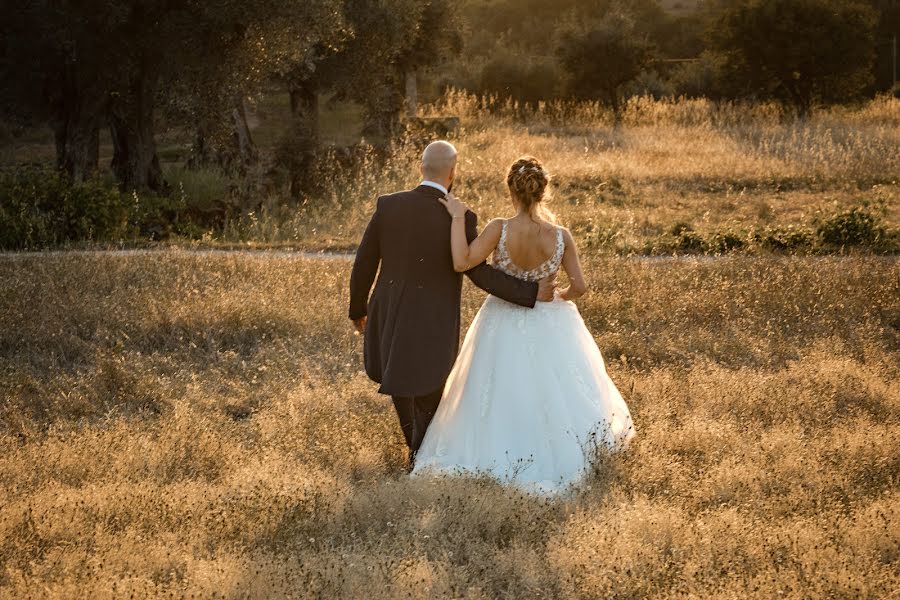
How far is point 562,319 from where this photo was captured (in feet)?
21.3

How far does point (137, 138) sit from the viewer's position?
64.2ft

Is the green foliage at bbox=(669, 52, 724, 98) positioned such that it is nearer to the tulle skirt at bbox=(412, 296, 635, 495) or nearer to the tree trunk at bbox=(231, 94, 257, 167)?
the tree trunk at bbox=(231, 94, 257, 167)

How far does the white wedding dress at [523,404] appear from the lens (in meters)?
6.32

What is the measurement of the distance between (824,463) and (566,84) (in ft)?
110

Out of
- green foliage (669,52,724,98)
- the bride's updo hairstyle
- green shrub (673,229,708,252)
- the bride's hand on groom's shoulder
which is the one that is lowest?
green shrub (673,229,708,252)

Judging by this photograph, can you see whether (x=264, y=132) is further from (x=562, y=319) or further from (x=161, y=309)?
(x=562, y=319)

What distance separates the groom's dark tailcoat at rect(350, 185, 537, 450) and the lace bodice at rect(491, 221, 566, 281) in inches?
3.2

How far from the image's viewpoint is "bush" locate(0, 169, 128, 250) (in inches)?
561

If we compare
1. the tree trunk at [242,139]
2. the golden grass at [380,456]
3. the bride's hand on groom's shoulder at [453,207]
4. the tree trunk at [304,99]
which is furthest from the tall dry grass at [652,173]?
the bride's hand on groom's shoulder at [453,207]

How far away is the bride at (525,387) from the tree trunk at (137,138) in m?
14.4

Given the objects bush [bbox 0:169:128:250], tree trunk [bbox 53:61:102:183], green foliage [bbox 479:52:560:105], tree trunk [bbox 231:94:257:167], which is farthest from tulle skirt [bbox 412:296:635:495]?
green foliage [bbox 479:52:560:105]

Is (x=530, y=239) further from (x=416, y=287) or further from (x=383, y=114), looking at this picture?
(x=383, y=114)

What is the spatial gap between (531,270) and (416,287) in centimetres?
78

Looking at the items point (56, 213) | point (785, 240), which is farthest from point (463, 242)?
point (56, 213)
